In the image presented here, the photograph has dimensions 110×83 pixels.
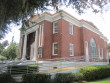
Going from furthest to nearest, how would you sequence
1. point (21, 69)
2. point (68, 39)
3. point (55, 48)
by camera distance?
point (68, 39) < point (55, 48) < point (21, 69)

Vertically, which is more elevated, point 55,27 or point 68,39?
point 55,27

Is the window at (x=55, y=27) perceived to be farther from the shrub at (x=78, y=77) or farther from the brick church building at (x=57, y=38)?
the shrub at (x=78, y=77)

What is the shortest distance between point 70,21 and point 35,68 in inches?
384

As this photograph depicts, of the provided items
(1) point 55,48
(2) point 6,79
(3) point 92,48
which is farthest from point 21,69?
(3) point 92,48

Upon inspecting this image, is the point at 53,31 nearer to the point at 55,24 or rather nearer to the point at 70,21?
the point at 55,24

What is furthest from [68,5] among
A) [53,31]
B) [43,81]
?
[53,31]

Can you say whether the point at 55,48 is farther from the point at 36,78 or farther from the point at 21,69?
the point at 36,78

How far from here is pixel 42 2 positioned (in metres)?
6.18

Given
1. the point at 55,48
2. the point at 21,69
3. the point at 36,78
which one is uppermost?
the point at 55,48

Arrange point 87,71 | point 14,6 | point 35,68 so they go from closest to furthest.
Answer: point 14,6 → point 87,71 → point 35,68

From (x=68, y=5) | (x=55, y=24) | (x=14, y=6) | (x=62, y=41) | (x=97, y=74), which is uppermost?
(x=55, y=24)

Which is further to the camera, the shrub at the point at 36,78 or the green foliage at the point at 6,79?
the green foliage at the point at 6,79

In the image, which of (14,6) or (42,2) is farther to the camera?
(42,2)

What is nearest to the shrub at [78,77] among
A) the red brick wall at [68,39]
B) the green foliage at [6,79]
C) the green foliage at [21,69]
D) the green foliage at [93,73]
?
the green foliage at [93,73]
